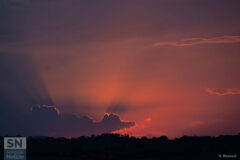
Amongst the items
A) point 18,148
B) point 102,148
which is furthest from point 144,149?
point 18,148

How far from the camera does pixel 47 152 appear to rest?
72875 mm

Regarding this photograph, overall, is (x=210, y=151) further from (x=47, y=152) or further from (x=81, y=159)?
(x=47, y=152)

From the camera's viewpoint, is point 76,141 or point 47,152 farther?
point 76,141

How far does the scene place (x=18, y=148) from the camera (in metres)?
57.4

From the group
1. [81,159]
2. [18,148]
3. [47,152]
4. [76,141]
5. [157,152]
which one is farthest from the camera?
[76,141]

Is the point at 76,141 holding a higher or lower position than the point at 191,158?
higher

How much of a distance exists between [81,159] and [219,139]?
90.1ft

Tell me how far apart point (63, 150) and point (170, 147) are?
2056cm

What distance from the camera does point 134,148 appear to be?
2864 inches

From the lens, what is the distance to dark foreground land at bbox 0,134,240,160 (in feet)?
208

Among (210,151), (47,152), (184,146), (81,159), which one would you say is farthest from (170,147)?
(47,152)

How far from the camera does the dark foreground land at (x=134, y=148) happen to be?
6353 cm

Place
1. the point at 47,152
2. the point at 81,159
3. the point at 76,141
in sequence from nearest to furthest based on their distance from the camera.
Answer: the point at 81,159
the point at 47,152
the point at 76,141

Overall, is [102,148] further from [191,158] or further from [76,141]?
[191,158]
